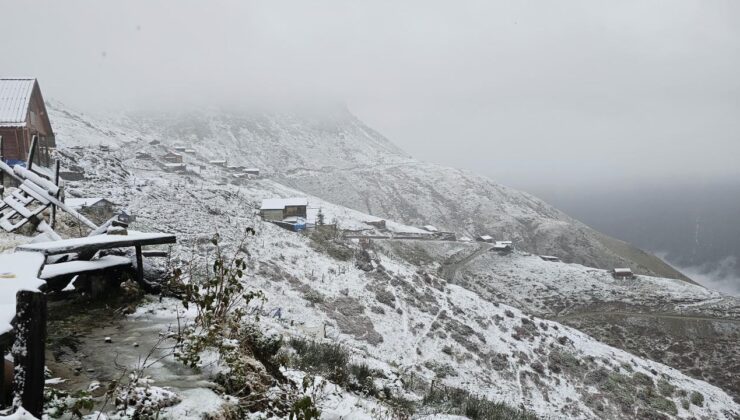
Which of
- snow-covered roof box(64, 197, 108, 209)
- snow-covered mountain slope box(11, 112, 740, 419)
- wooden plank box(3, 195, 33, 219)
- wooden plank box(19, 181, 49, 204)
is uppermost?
wooden plank box(19, 181, 49, 204)

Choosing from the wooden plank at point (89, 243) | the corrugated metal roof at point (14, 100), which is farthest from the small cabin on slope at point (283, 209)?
the wooden plank at point (89, 243)

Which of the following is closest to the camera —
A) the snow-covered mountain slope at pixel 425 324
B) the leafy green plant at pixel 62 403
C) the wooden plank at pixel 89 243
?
the leafy green plant at pixel 62 403

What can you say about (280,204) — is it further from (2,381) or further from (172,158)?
(2,381)

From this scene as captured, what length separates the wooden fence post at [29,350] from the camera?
7.66ft

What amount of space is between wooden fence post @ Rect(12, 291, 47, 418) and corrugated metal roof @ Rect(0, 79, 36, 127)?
1273 inches

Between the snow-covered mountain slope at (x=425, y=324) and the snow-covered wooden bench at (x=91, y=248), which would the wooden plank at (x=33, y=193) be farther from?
the snow-covered mountain slope at (x=425, y=324)

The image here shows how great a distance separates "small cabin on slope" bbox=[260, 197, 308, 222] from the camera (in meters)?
57.1

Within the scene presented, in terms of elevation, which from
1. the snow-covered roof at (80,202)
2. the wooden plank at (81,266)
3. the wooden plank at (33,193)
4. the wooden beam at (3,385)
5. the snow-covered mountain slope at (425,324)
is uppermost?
the wooden beam at (3,385)

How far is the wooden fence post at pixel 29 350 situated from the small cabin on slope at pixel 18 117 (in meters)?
30.8

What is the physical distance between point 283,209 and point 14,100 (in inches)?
1334

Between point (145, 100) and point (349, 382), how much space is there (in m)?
223

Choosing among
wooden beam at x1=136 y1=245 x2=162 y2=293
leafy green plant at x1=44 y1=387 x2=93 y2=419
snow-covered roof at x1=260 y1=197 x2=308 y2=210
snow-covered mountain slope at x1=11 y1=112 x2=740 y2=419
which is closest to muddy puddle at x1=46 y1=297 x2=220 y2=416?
leafy green plant at x1=44 y1=387 x2=93 y2=419

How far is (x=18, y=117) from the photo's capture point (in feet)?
86.9

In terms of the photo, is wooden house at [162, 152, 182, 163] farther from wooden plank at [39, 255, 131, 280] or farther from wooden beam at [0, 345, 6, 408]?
wooden beam at [0, 345, 6, 408]
